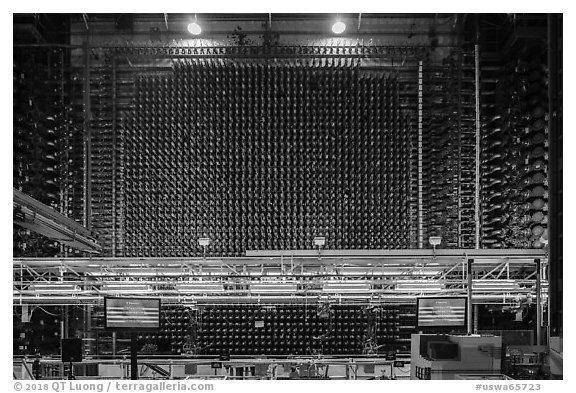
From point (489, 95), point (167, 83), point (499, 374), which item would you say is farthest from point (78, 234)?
point (489, 95)

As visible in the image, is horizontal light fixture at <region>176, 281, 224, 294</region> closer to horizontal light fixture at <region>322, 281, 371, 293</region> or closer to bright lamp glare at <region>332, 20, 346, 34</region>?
horizontal light fixture at <region>322, 281, 371, 293</region>

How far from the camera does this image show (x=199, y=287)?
29.5 ft

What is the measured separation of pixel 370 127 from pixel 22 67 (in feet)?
24.1

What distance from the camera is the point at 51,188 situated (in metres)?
11.4

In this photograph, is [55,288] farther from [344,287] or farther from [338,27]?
[338,27]

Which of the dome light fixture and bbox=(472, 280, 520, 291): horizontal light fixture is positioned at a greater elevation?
the dome light fixture

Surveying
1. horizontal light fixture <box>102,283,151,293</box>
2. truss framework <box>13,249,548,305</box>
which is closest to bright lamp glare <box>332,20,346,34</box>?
truss framework <box>13,249,548,305</box>

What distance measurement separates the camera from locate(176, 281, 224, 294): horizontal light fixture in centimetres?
877

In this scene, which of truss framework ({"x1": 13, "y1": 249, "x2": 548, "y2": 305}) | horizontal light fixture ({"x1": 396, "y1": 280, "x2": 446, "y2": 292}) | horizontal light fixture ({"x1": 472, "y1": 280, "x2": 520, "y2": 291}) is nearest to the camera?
truss framework ({"x1": 13, "y1": 249, "x2": 548, "y2": 305})

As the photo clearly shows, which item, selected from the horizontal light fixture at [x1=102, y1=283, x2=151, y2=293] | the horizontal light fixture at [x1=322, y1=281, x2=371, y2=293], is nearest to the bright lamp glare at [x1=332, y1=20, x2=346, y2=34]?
the horizontal light fixture at [x1=322, y1=281, x2=371, y2=293]

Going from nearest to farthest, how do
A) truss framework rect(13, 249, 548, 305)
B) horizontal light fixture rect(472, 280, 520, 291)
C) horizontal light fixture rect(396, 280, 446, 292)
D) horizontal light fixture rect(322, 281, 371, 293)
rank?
truss framework rect(13, 249, 548, 305), horizontal light fixture rect(396, 280, 446, 292), horizontal light fixture rect(322, 281, 371, 293), horizontal light fixture rect(472, 280, 520, 291)

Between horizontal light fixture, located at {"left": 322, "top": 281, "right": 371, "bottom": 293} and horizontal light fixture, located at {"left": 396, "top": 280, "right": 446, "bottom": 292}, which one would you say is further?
horizontal light fixture, located at {"left": 322, "top": 281, "right": 371, "bottom": 293}

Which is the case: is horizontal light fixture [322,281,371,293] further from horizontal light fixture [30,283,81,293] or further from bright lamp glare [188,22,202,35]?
bright lamp glare [188,22,202,35]

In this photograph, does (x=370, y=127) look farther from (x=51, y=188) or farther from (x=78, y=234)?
(x=51, y=188)
